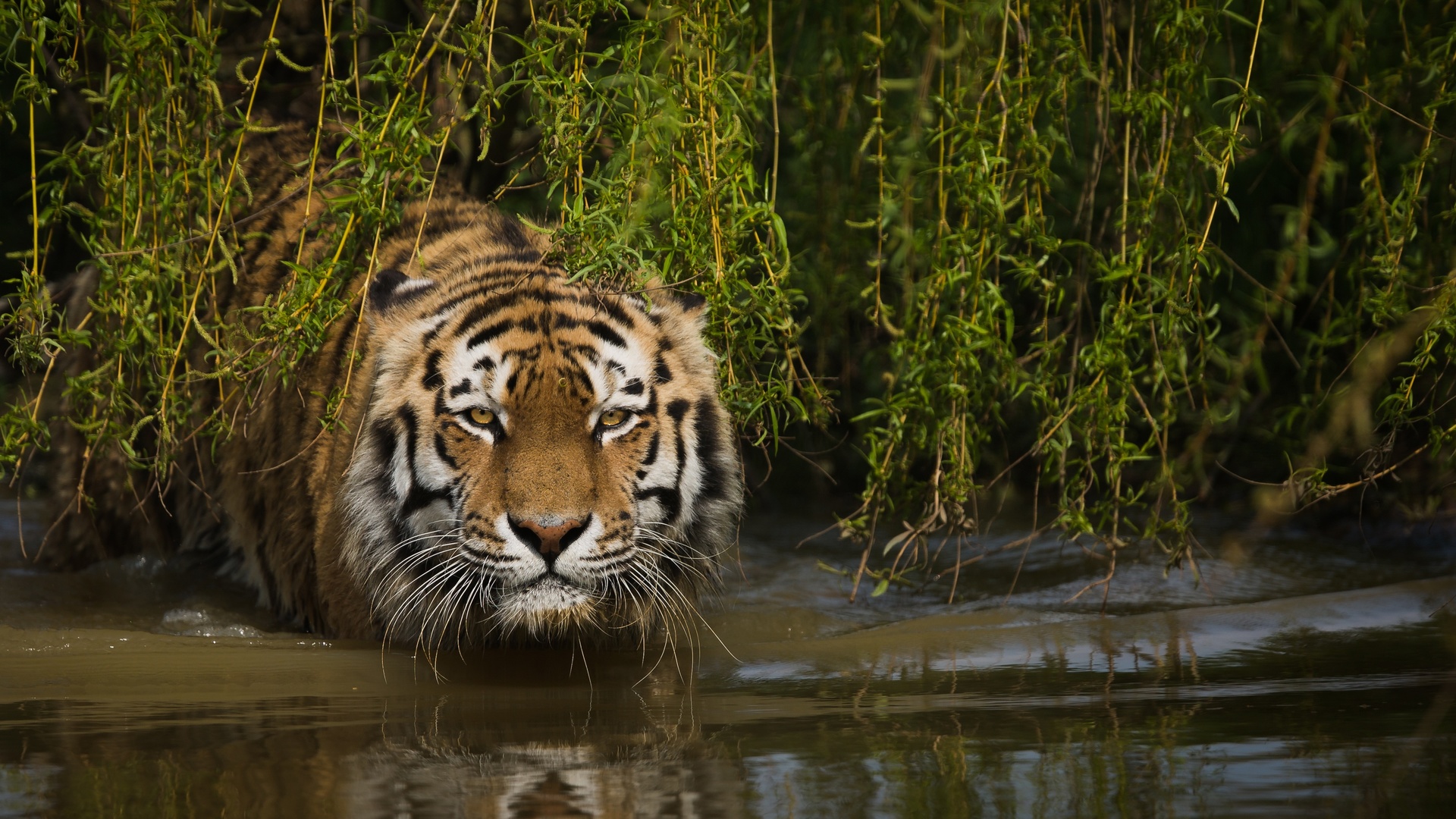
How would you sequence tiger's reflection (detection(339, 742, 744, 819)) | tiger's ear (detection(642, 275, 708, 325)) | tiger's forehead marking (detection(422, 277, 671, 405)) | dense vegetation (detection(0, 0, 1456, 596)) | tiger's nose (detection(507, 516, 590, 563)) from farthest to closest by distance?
tiger's ear (detection(642, 275, 708, 325))
tiger's forehead marking (detection(422, 277, 671, 405))
dense vegetation (detection(0, 0, 1456, 596))
tiger's nose (detection(507, 516, 590, 563))
tiger's reflection (detection(339, 742, 744, 819))

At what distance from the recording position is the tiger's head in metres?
3.27

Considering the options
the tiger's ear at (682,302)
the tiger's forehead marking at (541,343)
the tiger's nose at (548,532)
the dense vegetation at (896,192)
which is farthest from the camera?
the tiger's ear at (682,302)

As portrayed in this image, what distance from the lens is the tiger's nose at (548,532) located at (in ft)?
10.5

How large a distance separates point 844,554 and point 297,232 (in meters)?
2.16

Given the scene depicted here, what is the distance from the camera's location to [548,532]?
3.19 m

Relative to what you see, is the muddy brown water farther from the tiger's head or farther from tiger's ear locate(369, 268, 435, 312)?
tiger's ear locate(369, 268, 435, 312)

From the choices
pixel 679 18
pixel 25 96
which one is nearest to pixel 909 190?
pixel 679 18

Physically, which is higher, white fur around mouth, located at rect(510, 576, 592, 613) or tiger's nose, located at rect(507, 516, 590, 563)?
tiger's nose, located at rect(507, 516, 590, 563)

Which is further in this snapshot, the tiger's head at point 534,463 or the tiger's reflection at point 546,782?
the tiger's head at point 534,463

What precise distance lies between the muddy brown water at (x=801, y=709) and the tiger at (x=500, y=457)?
6.7 inches

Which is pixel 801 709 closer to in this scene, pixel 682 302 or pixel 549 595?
pixel 549 595

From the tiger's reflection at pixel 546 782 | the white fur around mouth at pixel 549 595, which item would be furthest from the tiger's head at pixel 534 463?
the tiger's reflection at pixel 546 782

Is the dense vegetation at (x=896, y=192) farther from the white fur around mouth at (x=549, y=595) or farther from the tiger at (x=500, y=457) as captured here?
the white fur around mouth at (x=549, y=595)

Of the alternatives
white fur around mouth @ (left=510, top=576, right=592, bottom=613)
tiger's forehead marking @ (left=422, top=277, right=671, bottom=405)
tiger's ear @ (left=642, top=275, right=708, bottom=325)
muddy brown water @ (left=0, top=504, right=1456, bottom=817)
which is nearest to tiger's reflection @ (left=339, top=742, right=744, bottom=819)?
muddy brown water @ (left=0, top=504, right=1456, bottom=817)
